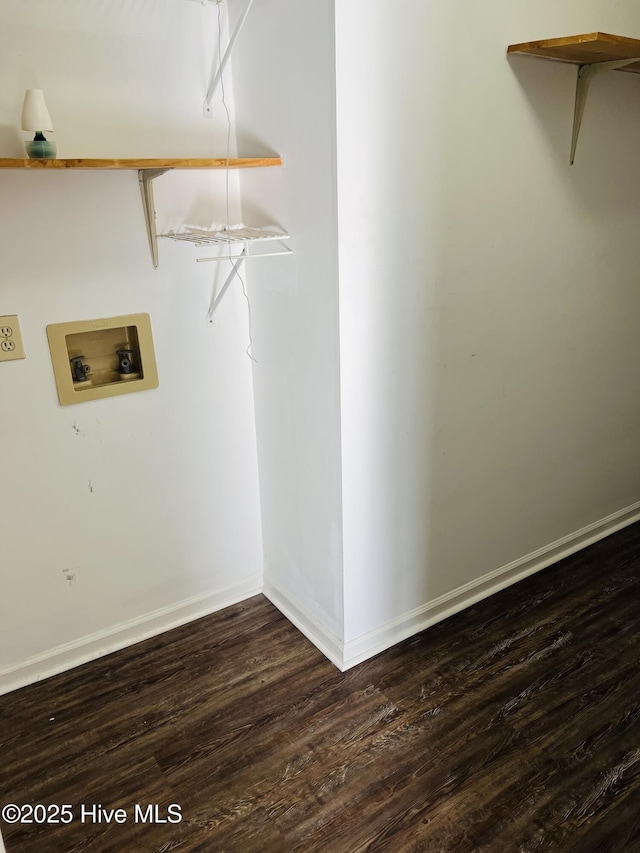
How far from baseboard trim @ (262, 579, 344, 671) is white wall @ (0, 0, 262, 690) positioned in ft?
0.63

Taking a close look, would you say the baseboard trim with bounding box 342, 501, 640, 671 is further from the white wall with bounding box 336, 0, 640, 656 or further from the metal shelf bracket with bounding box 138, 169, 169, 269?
the metal shelf bracket with bounding box 138, 169, 169, 269

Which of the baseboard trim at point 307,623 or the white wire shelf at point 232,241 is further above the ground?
the white wire shelf at point 232,241

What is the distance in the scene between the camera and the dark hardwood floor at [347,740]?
1.56 meters

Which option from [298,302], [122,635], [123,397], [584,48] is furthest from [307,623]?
[584,48]

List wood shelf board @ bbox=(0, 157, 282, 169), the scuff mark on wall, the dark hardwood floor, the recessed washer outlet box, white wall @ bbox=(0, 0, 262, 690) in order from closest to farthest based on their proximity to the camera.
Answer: wood shelf board @ bbox=(0, 157, 282, 169)
the dark hardwood floor
white wall @ bbox=(0, 0, 262, 690)
the recessed washer outlet box
the scuff mark on wall

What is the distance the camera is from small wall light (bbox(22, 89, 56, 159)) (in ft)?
4.99

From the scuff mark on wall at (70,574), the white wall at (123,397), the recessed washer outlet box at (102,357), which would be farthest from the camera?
the scuff mark on wall at (70,574)

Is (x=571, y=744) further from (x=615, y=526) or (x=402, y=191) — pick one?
(x=402, y=191)

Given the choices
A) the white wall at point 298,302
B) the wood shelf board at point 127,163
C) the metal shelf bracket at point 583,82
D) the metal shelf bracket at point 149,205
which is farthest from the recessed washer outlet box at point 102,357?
the metal shelf bracket at point 583,82

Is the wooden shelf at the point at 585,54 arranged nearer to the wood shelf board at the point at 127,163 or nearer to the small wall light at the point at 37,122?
the wood shelf board at the point at 127,163

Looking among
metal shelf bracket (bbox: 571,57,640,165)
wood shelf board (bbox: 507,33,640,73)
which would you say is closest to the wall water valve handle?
wood shelf board (bbox: 507,33,640,73)

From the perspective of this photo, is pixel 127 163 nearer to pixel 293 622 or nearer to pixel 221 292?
pixel 221 292

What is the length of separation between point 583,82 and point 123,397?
1.73 m

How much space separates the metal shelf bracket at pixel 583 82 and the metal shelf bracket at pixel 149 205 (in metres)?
1.31
